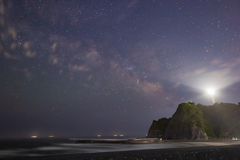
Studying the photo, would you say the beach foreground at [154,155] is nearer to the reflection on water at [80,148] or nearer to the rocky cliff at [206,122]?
the reflection on water at [80,148]

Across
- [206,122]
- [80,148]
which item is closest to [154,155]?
[80,148]

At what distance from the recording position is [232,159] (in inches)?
974

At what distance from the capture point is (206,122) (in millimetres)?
131250

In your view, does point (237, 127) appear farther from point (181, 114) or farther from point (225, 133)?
point (181, 114)

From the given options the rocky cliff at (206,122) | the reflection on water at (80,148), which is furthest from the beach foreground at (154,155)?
the rocky cliff at (206,122)

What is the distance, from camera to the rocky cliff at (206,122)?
383ft

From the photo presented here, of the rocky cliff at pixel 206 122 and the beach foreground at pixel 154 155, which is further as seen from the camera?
the rocky cliff at pixel 206 122

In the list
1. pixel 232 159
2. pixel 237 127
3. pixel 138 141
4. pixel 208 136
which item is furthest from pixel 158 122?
pixel 232 159

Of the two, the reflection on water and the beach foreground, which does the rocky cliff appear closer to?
the reflection on water

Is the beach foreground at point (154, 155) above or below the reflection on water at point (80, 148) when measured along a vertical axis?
above

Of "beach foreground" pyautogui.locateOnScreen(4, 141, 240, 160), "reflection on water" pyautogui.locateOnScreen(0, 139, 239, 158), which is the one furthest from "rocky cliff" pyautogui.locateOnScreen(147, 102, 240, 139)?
"beach foreground" pyautogui.locateOnScreen(4, 141, 240, 160)

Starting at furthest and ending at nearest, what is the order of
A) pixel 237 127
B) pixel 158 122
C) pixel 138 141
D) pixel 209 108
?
pixel 158 122, pixel 209 108, pixel 237 127, pixel 138 141

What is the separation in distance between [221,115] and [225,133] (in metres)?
17.8

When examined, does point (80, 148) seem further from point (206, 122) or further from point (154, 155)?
point (206, 122)
